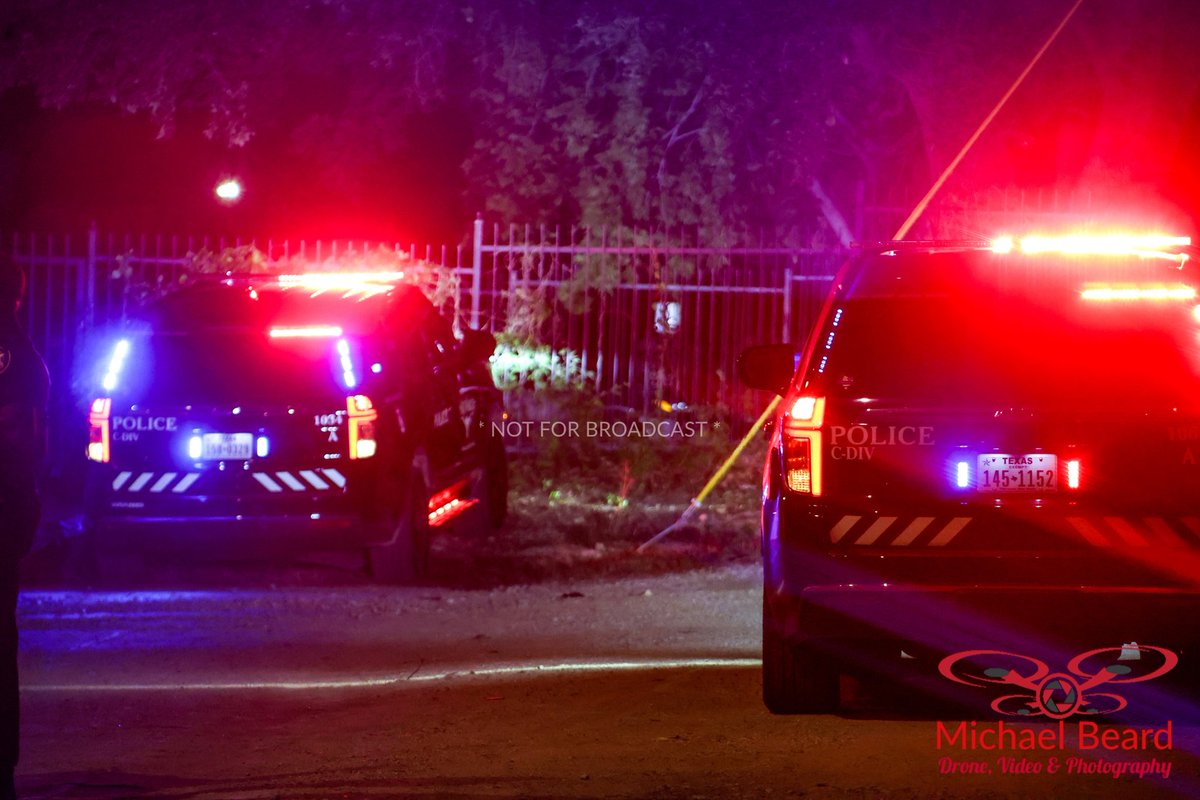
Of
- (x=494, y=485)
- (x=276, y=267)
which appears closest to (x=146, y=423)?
(x=494, y=485)

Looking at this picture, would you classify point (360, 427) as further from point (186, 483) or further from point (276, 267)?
point (276, 267)

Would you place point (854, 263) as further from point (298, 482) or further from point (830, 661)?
point (298, 482)

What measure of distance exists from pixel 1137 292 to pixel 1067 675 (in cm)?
150

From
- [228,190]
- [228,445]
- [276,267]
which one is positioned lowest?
[228,445]

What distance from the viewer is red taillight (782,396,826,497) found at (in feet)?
18.6

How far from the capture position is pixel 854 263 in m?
6.12

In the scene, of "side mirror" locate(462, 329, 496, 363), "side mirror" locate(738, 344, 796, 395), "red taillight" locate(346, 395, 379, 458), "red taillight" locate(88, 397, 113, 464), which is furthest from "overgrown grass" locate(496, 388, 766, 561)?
"side mirror" locate(738, 344, 796, 395)

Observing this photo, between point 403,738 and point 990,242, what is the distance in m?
3.04

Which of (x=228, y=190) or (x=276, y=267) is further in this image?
(x=228, y=190)

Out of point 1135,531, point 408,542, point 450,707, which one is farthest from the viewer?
point 408,542

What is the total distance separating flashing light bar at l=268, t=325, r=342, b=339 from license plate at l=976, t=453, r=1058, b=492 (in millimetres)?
4741

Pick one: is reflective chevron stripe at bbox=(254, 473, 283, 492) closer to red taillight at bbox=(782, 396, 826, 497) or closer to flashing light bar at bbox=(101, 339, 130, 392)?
flashing light bar at bbox=(101, 339, 130, 392)

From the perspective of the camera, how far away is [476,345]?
1103 cm

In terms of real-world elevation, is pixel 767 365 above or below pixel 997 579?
above
